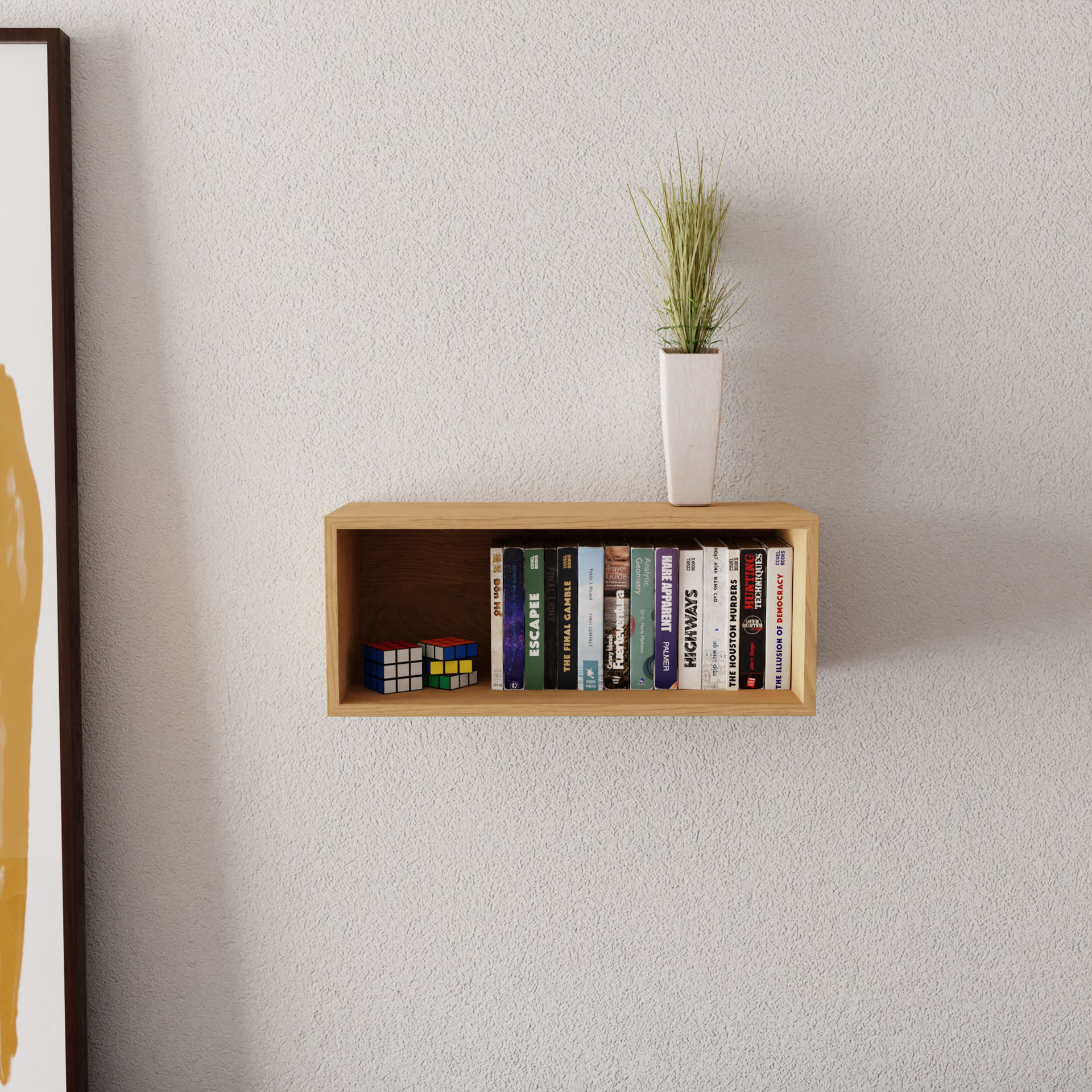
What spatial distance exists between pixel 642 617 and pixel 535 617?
0.15 m

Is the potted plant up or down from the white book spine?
up

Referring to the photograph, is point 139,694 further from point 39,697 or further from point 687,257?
point 687,257

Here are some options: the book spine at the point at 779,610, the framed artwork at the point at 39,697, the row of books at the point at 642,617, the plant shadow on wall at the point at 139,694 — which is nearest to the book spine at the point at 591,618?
the row of books at the point at 642,617

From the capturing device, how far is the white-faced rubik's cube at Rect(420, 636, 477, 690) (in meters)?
1.29

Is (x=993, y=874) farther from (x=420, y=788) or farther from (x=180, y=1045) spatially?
(x=180, y=1045)

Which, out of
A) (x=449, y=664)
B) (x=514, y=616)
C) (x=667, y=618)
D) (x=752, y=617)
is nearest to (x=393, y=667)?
(x=449, y=664)

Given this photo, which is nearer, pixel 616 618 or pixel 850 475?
pixel 616 618

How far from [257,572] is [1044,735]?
1.28 meters

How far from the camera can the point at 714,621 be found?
124cm

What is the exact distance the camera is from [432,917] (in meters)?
1.41

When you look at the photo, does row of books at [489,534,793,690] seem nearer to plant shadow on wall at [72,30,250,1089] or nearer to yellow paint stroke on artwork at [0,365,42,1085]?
plant shadow on wall at [72,30,250,1089]

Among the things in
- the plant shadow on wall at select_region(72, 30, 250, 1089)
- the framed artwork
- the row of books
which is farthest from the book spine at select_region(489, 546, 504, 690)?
the framed artwork

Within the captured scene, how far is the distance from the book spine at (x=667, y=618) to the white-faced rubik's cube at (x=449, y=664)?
28cm

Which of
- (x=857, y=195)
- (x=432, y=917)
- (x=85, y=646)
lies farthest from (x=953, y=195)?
(x=85, y=646)
